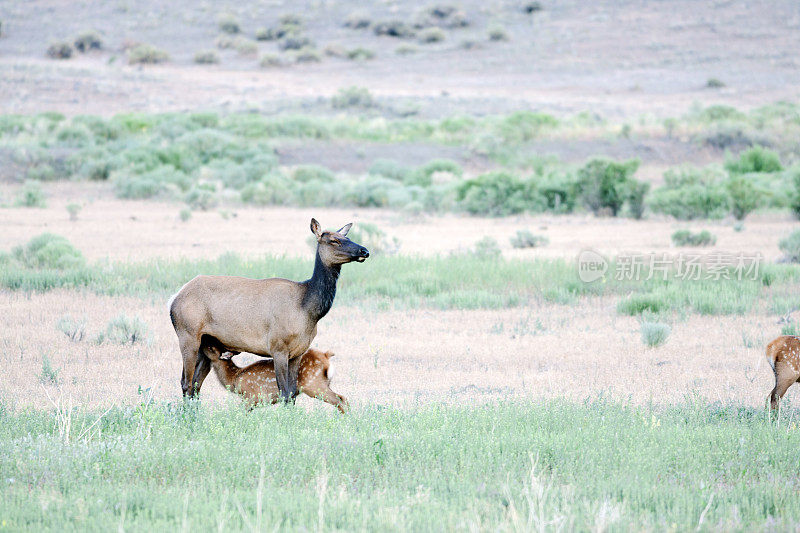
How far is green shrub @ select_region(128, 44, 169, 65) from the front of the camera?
76.5 meters

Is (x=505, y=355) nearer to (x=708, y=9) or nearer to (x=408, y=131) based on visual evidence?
(x=408, y=131)

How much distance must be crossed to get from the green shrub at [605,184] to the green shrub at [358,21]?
219 feet

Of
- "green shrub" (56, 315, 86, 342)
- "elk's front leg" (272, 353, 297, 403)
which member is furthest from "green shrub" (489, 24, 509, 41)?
"elk's front leg" (272, 353, 297, 403)

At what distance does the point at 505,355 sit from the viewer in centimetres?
1108

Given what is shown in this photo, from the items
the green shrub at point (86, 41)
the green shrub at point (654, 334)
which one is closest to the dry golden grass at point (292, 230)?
the green shrub at point (654, 334)

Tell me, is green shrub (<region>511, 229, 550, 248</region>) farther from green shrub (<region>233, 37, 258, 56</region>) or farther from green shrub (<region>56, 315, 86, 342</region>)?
green shrub (<region>233, 37, 258, 56</region>)

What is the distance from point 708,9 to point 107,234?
78.1 meters

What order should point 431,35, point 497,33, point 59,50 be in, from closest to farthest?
1. point 59,50
2. point 497,33
3. point 431,35

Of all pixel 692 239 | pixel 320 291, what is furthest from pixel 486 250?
pixel 320 291

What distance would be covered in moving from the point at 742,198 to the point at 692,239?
5690 millimetres

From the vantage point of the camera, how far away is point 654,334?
1130cm

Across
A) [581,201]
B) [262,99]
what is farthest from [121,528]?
[262,99]

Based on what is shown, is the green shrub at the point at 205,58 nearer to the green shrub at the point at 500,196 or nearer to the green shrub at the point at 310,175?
the green shrub at the point at 310,175

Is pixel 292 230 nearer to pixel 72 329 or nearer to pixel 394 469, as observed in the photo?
pixel 72 329
